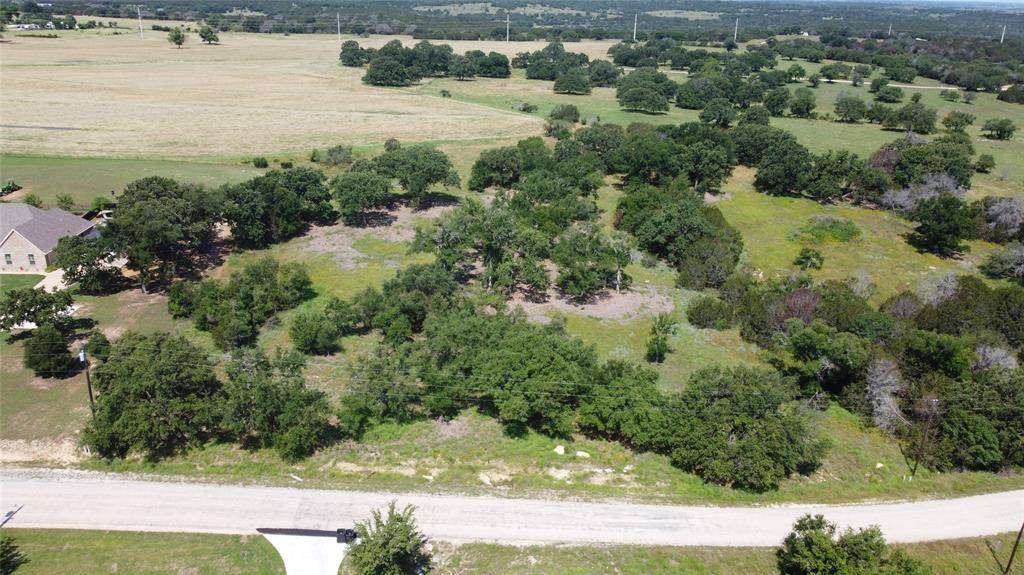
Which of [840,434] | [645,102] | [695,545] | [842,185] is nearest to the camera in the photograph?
[695,545]

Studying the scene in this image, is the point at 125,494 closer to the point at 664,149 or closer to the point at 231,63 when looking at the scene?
the point at 664,149

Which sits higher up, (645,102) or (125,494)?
(645,102)

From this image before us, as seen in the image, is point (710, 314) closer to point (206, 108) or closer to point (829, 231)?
point (829, 231)

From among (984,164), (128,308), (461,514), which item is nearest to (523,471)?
(461,514)

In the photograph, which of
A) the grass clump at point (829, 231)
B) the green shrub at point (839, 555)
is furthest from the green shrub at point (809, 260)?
the green shrub at point (839, 555)

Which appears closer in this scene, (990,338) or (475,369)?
(475,369)

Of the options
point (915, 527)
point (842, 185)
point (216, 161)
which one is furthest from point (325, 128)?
point (915, 527)

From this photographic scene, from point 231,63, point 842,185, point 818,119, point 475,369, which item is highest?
point 231,63
